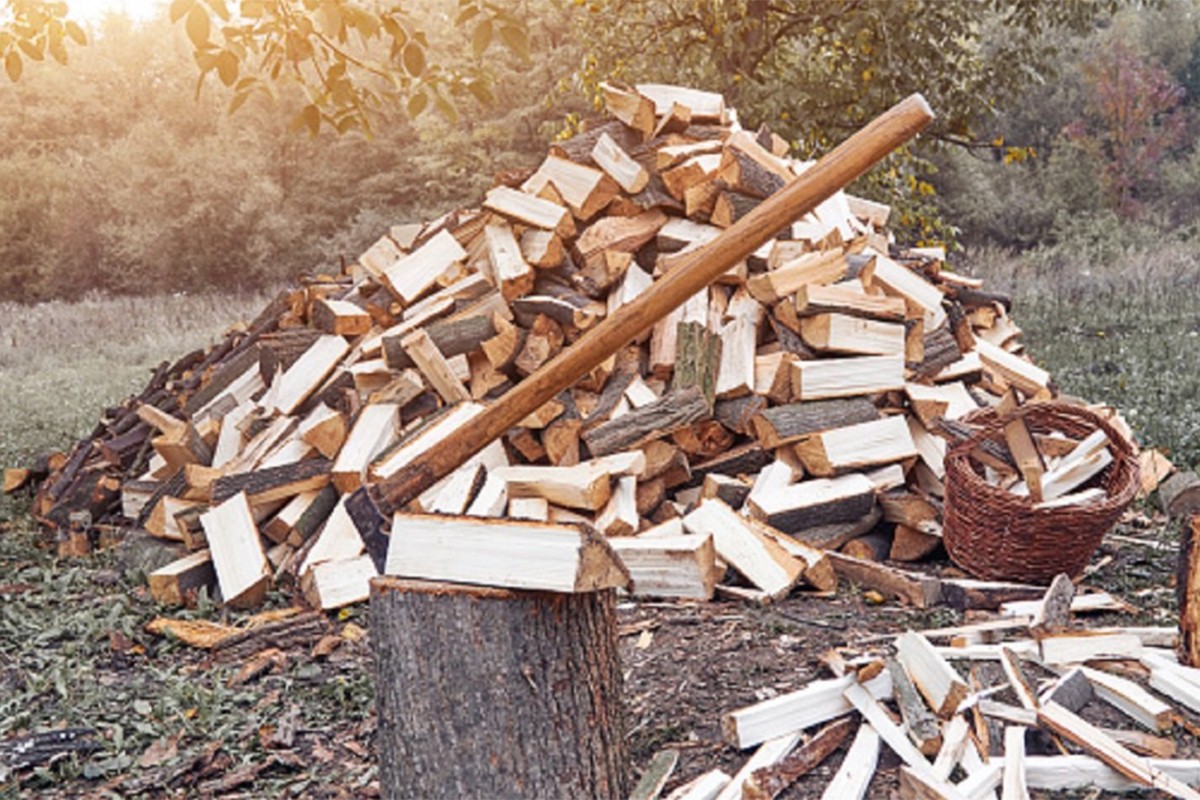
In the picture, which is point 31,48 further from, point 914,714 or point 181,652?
point 914,714

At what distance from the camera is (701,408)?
4328mm

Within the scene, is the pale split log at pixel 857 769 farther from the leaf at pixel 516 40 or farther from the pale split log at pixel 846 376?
the leaf at pixel 516 40

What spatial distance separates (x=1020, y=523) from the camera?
11.9 feet

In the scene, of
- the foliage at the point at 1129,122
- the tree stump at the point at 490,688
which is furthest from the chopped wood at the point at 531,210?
the foliage at the point at 1129,122

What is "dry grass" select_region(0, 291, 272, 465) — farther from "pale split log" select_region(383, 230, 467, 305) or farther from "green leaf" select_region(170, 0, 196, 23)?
"green leaf" select_region(170, 0, 196, 23)

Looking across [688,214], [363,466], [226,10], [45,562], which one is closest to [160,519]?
[45,562]


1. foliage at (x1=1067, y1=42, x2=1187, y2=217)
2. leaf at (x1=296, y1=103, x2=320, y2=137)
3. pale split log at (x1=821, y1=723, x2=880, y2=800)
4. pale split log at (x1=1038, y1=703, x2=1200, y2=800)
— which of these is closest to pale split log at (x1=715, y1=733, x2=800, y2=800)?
pale split log at (x1=821, y1=723, x2=880, y2=800)

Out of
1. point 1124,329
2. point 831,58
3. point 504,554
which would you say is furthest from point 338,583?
point 831,58

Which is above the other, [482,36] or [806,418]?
[482,36]

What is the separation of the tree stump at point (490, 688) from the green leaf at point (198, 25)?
2325 millimetres

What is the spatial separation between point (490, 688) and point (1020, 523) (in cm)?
243

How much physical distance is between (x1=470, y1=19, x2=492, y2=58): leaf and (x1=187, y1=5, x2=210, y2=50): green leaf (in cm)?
83

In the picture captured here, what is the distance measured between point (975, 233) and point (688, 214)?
16.2 m

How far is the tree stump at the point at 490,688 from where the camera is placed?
1756 millimetres
